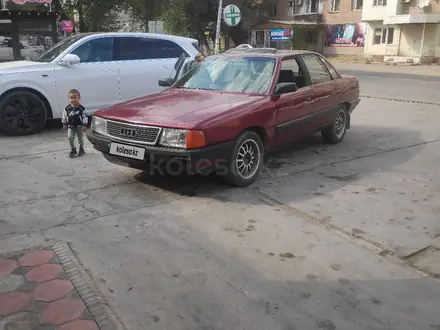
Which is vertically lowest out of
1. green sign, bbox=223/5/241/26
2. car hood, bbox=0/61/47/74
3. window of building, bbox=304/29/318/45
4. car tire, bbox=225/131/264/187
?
car tire, bbox=225/131/264/187

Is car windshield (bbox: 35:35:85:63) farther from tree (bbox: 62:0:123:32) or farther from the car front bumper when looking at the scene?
tree (bbox: 62:0:123:32)

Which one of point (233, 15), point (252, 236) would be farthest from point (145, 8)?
point (252, 236)

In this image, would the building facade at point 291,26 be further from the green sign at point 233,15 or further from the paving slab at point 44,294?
the paving slab at point 44,294

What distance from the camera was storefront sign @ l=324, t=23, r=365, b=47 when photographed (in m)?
38.1

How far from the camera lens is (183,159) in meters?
4.65

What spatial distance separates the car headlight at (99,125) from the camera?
5.28 metres

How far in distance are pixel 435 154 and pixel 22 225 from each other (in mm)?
5829

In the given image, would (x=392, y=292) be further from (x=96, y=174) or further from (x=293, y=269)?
(x=96, y=174)

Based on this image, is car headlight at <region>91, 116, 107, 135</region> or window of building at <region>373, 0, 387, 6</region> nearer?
car headlight at <region>91, 116, 107, 135</region>

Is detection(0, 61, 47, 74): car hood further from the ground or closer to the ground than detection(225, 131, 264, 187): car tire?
further from the ground

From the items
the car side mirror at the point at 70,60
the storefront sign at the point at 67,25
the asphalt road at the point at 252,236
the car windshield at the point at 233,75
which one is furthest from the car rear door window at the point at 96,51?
the storefront sign at the point at 67,25

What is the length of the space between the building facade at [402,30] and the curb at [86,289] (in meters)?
32.5

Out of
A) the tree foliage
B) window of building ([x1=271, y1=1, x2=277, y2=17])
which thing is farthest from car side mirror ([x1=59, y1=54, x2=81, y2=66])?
window of building ([x1=271, y1=1, x2=277, y2=17])

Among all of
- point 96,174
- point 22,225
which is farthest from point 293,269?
point 96,174
